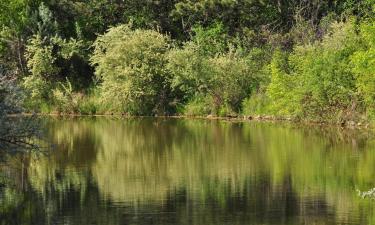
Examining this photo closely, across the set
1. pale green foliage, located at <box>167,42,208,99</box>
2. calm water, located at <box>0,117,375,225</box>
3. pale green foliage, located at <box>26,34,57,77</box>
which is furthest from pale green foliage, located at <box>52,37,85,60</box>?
calm water, located at <box>0,117,375,225</box>

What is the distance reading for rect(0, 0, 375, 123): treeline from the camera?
4834cm

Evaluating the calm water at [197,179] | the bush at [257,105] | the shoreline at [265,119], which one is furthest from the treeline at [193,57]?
the calm water at [197,179]

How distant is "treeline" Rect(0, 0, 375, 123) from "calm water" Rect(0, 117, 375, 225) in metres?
4.22

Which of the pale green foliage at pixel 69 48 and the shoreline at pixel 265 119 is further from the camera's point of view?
the pale green foliage at pixel 69 48

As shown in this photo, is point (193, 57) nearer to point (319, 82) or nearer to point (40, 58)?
point (319, 82)

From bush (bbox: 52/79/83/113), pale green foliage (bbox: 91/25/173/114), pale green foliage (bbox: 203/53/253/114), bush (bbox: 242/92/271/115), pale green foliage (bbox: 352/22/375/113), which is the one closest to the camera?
pale green foliage (bbox: 352/22/375/113)

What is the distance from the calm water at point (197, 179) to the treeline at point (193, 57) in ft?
13.8

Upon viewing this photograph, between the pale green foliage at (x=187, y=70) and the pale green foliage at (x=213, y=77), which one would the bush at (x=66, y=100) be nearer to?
the pale green foliage at (x=187, y=70)

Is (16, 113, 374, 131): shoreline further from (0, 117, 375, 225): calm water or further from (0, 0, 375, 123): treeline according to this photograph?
(0, 117, 375, 225): calm water

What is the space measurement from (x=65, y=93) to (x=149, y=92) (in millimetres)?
8776

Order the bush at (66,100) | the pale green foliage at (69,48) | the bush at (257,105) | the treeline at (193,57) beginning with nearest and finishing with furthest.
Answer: the treeline at (193,57) → the bush at (257,105) → the bush at (66,100) → the pale green foliage at (69,48)

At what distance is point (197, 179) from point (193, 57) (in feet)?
102

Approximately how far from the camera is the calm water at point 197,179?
21.2m

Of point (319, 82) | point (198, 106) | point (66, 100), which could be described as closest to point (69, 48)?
point (66, 100)
